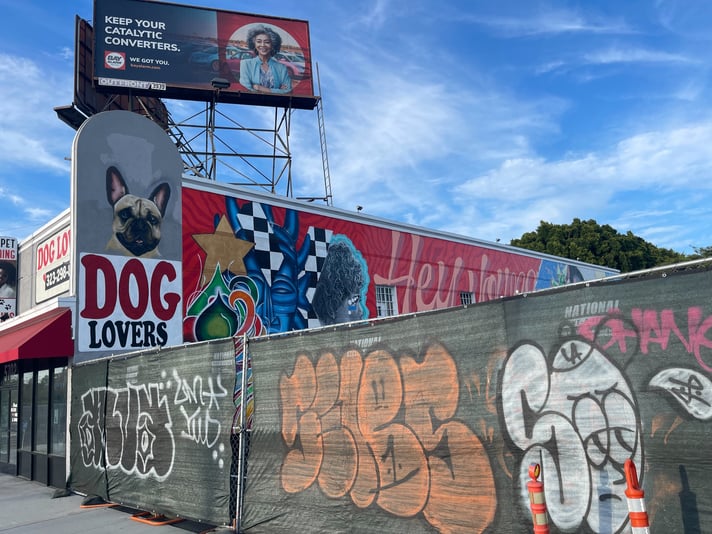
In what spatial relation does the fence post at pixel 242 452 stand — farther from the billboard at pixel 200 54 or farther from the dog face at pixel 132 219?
the billboard at pixel 200 54

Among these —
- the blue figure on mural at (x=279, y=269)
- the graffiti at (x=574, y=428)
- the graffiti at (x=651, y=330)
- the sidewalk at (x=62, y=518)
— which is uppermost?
the blue figure on mural at (x=279, y=269)

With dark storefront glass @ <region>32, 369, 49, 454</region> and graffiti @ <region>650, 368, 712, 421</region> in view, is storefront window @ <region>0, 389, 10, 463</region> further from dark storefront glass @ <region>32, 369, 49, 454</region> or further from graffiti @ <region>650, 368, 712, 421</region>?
graffiti @ <region>650, 368, 712, 421</region>

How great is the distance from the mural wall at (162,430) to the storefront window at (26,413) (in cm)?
341

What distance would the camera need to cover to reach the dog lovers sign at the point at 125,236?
1315 cm

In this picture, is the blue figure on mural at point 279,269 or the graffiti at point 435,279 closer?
the blue figure on mural at point 279,269

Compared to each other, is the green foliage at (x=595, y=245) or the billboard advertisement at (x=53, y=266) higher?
the green foliage at (x=595, y=245)

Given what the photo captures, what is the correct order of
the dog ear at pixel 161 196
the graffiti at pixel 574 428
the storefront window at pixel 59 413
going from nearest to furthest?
the graffiti at pixel 574 428 < the storefront window at pixel 59 413 < the dog ear at pixel 161 196

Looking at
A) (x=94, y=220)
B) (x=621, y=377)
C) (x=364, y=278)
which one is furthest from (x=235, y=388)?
(x=364, y=278)

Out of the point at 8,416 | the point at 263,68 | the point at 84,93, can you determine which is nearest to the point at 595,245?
the point at 263,68

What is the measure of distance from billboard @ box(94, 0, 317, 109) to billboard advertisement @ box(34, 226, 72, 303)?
623 cm

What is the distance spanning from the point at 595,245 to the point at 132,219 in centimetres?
4053

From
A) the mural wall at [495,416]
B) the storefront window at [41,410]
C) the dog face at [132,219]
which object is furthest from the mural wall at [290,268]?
the mural wall at [495,416]

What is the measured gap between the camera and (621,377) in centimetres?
479

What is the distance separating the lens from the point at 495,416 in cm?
554
